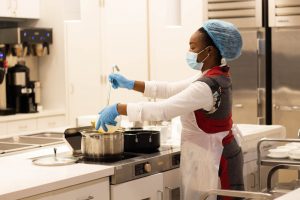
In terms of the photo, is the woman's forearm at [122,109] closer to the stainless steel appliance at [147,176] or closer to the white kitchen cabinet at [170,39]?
the stainless steel appliance at [147,176]

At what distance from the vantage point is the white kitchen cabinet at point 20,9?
5344mm

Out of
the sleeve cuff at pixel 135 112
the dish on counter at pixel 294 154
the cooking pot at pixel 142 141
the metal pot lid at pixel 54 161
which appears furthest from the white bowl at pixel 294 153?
the metal pot lid at pixel 54 161

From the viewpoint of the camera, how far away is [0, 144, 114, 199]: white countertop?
2.19 m

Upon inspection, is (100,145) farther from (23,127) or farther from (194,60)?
(23,127)

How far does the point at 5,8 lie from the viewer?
211 inches

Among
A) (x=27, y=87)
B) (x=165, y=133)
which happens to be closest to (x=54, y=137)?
(x=165, y=133)

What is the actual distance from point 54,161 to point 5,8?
9.98 feet

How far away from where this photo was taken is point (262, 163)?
309 centimetres

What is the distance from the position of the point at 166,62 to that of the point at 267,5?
3.73ft

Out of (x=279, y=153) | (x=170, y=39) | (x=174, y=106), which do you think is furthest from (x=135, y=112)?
(x=170, y=39)

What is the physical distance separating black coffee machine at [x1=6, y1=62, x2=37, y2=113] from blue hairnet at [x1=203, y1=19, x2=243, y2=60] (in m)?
2.96

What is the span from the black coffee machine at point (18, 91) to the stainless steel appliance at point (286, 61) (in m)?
2.28

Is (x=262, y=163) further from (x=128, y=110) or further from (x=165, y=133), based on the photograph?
(x=128, y=110)

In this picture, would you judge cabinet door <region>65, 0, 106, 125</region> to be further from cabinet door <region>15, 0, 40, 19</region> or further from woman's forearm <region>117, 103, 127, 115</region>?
woman's forearm <region>117, 103, 127, 115</region>
